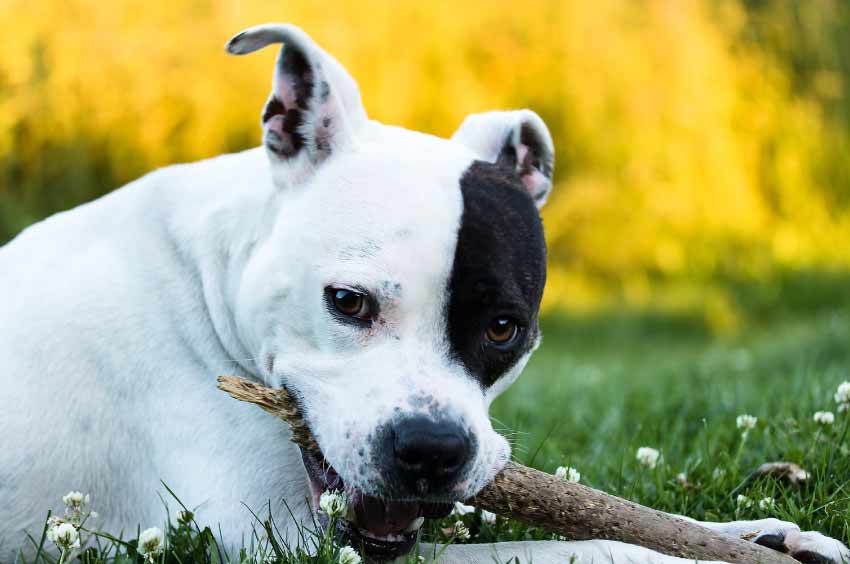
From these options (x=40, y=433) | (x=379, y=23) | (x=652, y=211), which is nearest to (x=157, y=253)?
(x=40, y=433)

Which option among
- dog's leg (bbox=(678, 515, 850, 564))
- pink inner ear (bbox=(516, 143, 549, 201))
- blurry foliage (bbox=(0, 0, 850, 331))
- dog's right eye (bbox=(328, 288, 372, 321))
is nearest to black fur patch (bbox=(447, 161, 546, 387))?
dog's right eye (bbox=(328, 288, 372, 321))

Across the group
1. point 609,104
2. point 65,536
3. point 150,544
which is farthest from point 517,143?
point 609,104

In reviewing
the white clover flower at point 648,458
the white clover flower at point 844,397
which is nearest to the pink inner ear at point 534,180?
the white clover flower at point 648,458

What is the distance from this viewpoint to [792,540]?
2.70 metres

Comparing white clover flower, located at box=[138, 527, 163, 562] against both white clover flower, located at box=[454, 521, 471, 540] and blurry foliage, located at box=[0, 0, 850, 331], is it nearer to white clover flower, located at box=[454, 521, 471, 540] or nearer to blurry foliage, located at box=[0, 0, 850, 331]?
white clover flower, located at box=[454, 521, 471, 540]

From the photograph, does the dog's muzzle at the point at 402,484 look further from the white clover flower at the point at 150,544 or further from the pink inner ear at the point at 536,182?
the pink inner ear at the point at 536,182

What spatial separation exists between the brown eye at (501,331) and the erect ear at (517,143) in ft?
2.00

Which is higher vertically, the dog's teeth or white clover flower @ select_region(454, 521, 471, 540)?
the dog's teeth

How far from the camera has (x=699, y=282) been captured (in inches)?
388

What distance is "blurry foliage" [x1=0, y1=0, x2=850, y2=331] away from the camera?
335 inches

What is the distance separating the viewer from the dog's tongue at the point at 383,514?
2514mm

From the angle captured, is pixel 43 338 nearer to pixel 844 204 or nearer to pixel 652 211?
pixel 652 211

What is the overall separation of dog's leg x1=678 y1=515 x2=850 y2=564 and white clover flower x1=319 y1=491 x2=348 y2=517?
0.92 meters

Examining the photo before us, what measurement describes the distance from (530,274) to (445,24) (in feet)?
25.6
